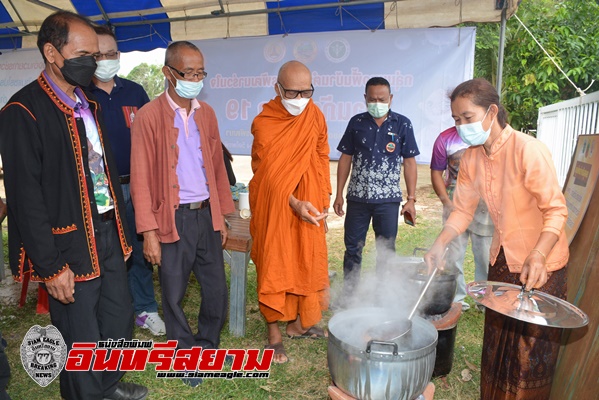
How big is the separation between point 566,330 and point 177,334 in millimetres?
2293

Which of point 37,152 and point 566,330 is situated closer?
point 37,152

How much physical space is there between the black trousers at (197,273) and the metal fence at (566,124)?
3.94 metres

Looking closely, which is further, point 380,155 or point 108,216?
point 380,155

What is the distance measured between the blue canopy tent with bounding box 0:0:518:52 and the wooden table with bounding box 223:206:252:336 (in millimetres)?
2778

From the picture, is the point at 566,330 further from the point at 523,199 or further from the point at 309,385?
the point at 309,385

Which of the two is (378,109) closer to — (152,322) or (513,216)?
(513,216)

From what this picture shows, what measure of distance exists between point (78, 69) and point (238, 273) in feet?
6.35

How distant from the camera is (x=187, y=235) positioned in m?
2.71

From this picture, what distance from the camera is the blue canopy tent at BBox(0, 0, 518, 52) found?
4445 mm

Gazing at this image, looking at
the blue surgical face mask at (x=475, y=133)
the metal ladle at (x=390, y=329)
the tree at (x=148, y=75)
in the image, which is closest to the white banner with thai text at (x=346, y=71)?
the blue surgical face mask at (x=475, y=133)

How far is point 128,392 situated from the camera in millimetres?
2654

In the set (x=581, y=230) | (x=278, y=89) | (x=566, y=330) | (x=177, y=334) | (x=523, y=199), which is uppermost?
(x=278, y=89)

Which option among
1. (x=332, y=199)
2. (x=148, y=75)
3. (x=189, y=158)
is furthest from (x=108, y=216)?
(x=148, y=75)

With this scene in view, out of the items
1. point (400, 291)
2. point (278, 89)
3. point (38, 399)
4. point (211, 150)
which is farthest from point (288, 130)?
point (38, 399)
